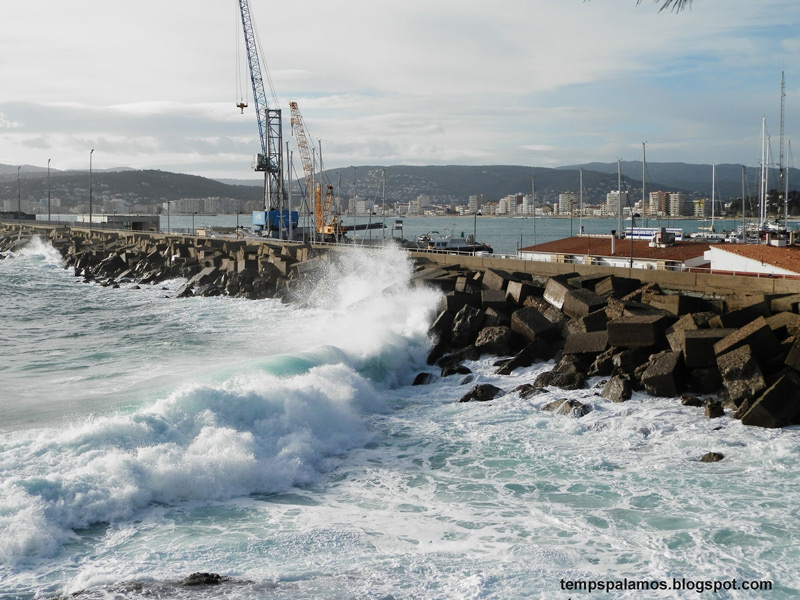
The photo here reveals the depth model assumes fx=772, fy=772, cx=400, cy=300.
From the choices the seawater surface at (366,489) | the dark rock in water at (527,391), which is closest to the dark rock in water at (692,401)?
the seawater surface at (366,489)

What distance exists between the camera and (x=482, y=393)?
13711 millimetres

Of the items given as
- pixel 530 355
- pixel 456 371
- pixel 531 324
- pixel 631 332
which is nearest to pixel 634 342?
pixel 631 332

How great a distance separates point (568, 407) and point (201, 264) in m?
29.0

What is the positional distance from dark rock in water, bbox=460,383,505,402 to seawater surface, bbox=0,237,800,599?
0.25 m

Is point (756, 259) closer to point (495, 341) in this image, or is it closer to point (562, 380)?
point (495, 341)

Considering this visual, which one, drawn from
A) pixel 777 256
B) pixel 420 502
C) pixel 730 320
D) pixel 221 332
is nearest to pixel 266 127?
pixel 221 332

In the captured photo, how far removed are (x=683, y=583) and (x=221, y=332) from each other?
1704cm

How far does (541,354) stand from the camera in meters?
15.8

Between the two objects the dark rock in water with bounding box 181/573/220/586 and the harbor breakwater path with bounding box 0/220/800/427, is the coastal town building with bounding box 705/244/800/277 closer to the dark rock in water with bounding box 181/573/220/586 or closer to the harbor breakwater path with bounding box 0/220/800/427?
the harbor breakwater path with bounding box 0/220/800/427

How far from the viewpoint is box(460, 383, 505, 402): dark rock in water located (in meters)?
13.6

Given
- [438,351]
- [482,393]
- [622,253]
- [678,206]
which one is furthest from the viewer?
[678,206]

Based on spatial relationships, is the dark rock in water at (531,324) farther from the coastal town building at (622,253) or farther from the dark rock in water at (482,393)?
the coastal town building at (622,253)

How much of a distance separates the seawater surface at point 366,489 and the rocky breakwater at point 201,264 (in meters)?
14.8

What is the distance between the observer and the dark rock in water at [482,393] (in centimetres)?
1365
